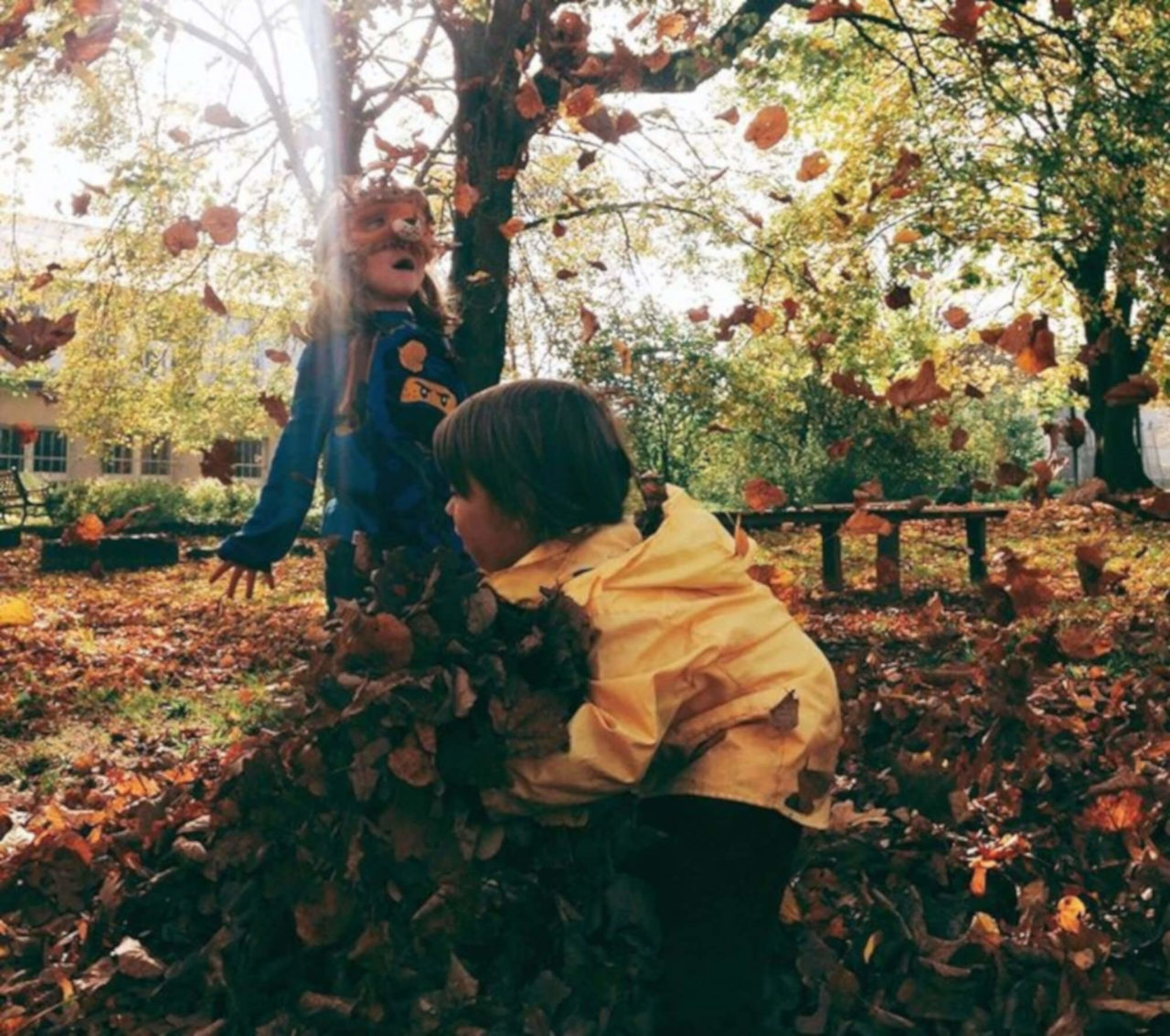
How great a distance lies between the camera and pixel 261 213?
11820mm

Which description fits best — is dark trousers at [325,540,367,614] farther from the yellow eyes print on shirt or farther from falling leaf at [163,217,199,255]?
falling leaf at [163,217,199,255]

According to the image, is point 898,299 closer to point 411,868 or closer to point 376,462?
point 376,462

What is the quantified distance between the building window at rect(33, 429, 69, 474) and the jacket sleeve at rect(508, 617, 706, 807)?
32.3 metres

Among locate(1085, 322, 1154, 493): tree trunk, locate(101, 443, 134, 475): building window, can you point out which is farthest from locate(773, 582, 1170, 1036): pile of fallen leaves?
locate(101, 443, 134, 475): building window

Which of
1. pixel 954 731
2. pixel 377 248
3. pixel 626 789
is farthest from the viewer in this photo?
pixel 954 731

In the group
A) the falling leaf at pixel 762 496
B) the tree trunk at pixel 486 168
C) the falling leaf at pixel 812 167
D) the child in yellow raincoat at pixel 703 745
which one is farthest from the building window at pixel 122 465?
the child in yellow raincoat at pixel 703 745

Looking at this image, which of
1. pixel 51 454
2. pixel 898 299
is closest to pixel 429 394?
pixel 898 299

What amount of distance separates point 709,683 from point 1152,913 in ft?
4.28

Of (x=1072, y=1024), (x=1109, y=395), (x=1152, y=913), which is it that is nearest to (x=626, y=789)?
(x=1072, y=1024)

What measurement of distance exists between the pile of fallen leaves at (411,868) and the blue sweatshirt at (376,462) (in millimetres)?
1001

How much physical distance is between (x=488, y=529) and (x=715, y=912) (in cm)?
86

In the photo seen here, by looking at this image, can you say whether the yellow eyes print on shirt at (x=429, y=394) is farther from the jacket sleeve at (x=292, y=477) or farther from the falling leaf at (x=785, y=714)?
the falling leaf at (x=785, y=714)

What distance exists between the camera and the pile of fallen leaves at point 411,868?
2.02 metres

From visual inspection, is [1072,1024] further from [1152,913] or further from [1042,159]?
[1042,159]
